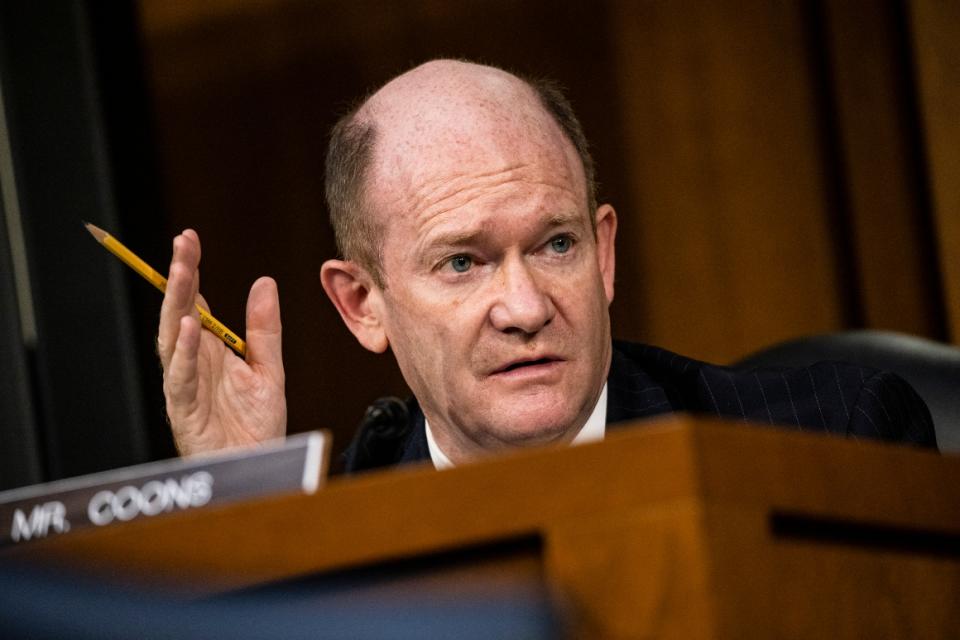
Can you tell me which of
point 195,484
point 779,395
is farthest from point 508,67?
point 195,484

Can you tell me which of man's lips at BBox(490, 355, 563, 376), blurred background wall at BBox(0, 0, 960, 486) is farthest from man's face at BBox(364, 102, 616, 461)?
blurred background wall at BBox(0, 0, 960, 486)

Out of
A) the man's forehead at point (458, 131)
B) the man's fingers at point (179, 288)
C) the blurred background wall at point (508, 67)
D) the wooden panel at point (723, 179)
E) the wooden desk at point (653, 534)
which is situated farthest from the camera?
the wooden panel at point (723, 179)

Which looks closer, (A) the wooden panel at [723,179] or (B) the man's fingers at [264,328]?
(B) the man's fingers at [264,328]

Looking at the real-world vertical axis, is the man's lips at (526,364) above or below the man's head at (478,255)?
below

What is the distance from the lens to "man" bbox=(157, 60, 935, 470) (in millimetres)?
1590

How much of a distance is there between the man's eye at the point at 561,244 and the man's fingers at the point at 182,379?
43 cm

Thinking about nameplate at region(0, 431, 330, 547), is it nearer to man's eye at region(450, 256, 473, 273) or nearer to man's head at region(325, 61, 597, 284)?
man's eye at region(450, 256, 473, 273)

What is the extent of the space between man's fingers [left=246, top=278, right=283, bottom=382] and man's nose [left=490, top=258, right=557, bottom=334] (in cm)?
28

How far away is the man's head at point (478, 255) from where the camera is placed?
5.23ft

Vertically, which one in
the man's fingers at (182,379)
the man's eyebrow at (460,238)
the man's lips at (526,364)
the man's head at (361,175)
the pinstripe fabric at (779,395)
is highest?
the man's head at (361,175)

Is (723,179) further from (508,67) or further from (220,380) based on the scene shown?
(220,380)

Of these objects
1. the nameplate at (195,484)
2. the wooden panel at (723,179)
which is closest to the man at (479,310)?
the nameplate at (195,484)

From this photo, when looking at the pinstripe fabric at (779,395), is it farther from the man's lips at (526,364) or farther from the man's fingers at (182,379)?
the man's fingers at (182,379)

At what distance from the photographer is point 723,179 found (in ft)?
9.78
